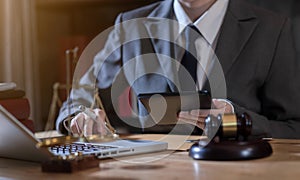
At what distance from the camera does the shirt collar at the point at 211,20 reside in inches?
68.8

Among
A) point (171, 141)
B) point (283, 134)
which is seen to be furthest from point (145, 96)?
point (283, 134)

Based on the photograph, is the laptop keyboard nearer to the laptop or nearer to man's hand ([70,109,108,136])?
the laptop

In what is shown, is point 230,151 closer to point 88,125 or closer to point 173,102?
point 173,102

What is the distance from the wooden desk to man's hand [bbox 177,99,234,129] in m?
0.18

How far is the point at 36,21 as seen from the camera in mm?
3418

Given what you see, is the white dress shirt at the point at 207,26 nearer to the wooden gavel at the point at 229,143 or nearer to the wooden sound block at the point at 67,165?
the wooden gavel at the point at 229,143

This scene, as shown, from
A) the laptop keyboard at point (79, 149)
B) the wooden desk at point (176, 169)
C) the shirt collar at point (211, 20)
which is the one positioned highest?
the shirt collar at point (211, 20)

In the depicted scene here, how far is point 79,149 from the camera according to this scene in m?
1.08

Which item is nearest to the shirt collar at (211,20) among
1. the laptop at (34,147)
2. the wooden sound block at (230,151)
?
the laptop at (34,147)

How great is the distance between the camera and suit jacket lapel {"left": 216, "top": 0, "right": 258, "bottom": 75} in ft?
5.62

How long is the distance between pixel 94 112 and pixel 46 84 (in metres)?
2.26

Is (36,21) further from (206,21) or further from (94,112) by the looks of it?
(94,112)

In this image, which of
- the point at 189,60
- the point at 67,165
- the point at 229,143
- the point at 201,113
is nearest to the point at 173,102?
the point at 201,113

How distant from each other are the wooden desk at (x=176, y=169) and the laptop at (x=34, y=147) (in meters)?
0.02
